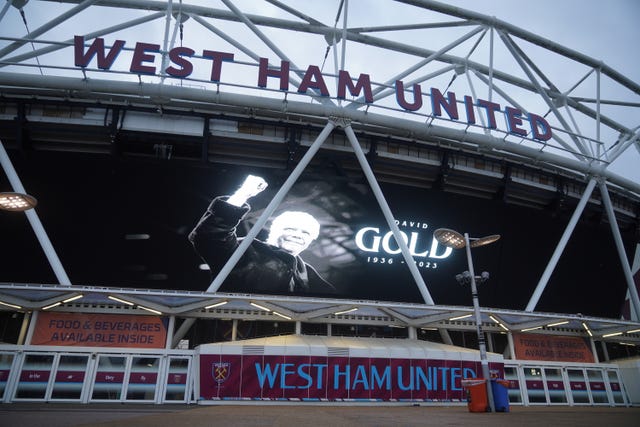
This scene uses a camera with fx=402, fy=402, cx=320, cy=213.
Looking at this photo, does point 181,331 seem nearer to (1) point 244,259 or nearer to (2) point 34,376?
(1) point 244,259

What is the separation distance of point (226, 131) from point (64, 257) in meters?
10.7

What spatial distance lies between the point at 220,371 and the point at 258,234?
779 centimetres

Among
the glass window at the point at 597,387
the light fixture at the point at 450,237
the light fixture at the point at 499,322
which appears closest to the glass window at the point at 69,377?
the light fixture at the point at 450,237

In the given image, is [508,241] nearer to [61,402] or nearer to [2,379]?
[61,402]

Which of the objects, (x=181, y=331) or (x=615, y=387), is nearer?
(x=181, y=331)

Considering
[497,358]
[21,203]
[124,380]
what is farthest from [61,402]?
[497,358]

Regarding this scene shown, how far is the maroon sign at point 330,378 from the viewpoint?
17.1m

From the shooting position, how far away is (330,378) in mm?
17922

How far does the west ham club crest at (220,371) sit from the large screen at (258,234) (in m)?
5.70

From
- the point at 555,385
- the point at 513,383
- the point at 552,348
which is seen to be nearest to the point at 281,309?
the point at 513,383

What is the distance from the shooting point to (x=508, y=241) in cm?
2619

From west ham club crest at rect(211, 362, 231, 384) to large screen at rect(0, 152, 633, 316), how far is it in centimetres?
570

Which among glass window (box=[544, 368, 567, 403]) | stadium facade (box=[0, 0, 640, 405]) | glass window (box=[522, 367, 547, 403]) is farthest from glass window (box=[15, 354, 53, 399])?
glass window (box=[544, 368, 567, 403])

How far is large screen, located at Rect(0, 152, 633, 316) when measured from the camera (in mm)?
20938
